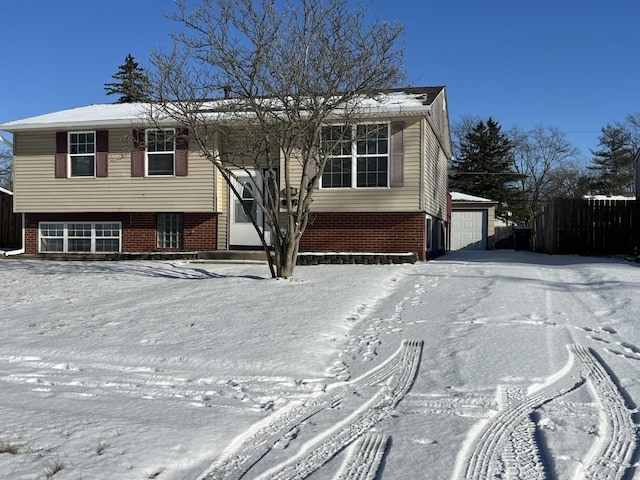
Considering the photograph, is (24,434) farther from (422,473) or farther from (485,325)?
(485,325)

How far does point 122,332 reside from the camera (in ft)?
22.3

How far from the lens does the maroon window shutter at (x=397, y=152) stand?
47.5 ft

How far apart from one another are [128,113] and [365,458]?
15756 millimetres

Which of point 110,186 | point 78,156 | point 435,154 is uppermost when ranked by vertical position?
point 435,154

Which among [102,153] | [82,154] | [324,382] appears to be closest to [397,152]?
[102,153]

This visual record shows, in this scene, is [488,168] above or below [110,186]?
above

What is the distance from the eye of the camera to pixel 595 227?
54.2 feet

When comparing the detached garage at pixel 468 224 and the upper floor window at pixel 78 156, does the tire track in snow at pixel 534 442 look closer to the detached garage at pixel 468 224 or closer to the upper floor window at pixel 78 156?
the upper floor window at pixel 78 156

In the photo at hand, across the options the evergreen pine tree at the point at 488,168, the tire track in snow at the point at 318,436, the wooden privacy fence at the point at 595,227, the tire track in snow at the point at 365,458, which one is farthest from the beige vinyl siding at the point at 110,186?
the evergreen pine tree at the point at 488,168

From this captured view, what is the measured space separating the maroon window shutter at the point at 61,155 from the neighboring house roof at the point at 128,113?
0.38 metres

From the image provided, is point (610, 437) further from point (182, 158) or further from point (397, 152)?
point (182, 158)

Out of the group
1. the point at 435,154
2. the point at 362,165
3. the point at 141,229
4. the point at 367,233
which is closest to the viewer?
the point at 362,165

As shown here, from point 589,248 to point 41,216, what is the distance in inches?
628

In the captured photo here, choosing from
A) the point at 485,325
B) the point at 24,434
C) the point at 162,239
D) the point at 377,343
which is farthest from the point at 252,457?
the point at 162,239
